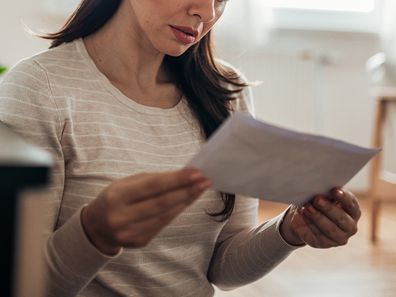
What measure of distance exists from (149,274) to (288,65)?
122 inches

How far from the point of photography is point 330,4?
13.5 ft

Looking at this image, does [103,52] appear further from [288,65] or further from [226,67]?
[288,65]

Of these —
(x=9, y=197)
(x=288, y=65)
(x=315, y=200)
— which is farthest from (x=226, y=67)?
(x=288, y=65)

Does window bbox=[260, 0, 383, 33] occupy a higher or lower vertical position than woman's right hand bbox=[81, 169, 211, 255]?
lower

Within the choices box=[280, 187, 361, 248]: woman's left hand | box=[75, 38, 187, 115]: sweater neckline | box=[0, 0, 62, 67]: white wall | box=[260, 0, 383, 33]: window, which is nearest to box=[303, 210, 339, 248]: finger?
box=[280, 187, 361, 248]: woman's left hand

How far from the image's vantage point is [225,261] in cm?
107

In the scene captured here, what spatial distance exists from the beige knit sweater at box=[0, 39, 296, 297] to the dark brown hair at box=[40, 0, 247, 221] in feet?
0.06

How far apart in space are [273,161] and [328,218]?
23 centimetres

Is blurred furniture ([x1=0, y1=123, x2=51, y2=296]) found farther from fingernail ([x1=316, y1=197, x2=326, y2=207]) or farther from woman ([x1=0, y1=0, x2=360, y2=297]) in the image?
fingernail ([x1=316, y1=197, x2=326, y2=207])

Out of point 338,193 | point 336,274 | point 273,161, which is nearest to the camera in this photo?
point 273,161

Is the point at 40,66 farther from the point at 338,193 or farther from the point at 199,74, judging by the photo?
the point at 338,193

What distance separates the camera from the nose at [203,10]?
92 centimetres

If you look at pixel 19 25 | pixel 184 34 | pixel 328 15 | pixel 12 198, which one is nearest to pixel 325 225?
pixel 184 34

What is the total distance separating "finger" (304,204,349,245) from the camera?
87 cm
